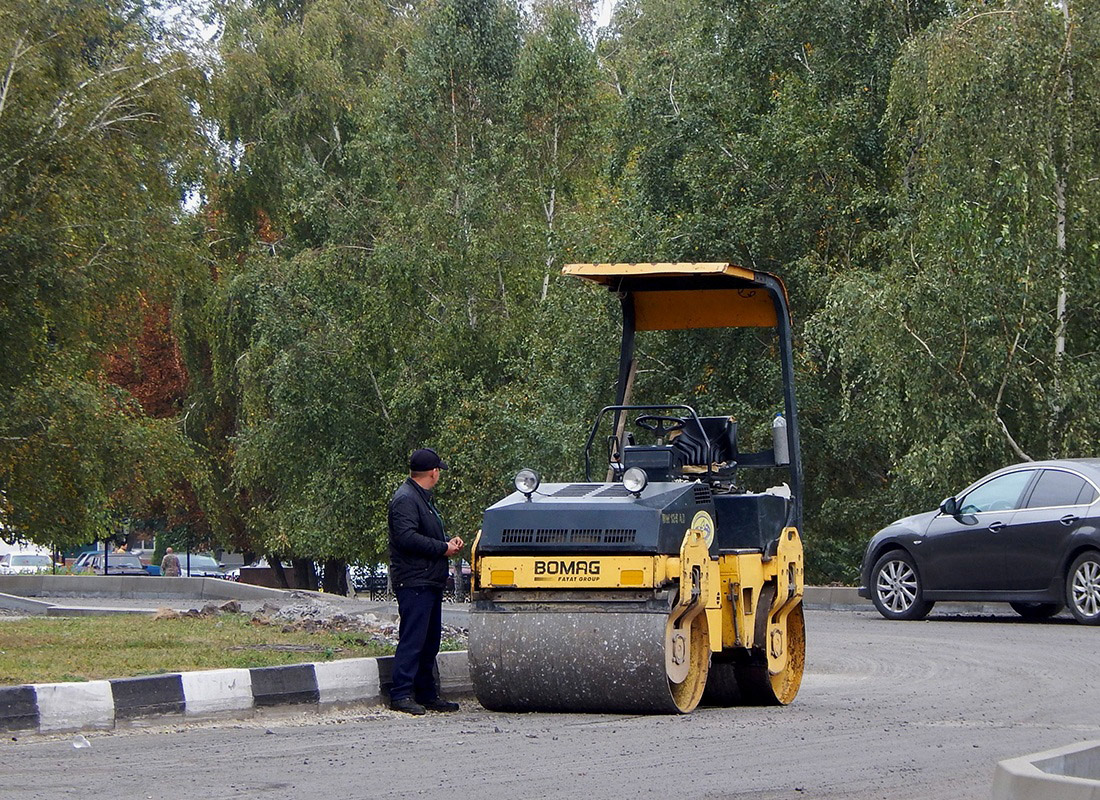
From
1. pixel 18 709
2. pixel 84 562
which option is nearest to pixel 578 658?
pixel 18 709

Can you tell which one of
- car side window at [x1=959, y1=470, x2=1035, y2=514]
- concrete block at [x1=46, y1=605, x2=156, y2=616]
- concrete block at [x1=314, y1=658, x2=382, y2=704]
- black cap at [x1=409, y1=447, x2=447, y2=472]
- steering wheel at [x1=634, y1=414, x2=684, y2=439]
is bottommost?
concrete block at [x1=314, y1=658, x2=382, y2=704]

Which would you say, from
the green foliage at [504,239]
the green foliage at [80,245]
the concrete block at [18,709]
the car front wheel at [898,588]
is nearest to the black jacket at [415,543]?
the concrete block at [18,709]

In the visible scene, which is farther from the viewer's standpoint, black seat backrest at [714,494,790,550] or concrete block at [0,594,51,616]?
concrete block at [0,594,51,616]

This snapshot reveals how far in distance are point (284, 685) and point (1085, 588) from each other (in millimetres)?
10518

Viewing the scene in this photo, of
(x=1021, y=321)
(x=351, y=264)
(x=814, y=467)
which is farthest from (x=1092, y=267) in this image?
(x=351, y=264)

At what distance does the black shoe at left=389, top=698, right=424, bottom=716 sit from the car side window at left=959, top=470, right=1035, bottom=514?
9865 millimetres

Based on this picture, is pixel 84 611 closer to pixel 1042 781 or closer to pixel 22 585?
pixel 22 585

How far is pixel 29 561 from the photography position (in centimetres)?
7294

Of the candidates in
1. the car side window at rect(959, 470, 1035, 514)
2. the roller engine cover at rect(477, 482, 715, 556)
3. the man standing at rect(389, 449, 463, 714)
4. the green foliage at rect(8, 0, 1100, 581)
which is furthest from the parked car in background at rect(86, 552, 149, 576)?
the roller engine cover at rect(477, 482, 715, 556)

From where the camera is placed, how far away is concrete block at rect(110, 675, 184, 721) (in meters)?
9.46

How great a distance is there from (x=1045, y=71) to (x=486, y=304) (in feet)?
49.4

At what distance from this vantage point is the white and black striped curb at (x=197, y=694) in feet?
29.6

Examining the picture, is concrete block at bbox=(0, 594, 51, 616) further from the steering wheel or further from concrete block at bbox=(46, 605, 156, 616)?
the steering wheel

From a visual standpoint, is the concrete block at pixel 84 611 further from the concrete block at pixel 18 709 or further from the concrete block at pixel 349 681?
the concrete block at pixel 18 709
